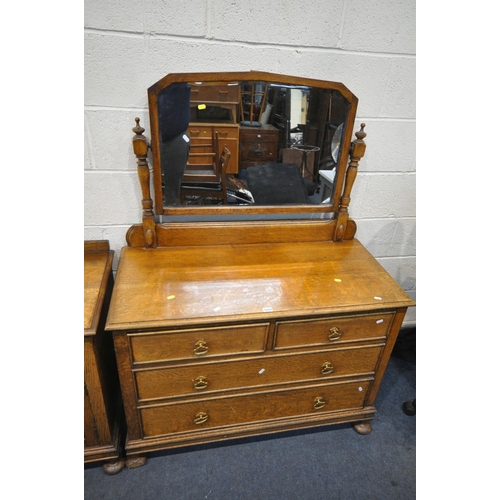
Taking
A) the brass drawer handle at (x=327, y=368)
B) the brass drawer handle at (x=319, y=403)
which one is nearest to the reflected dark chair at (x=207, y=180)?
the brass drawer handle at (x=327, y=368)

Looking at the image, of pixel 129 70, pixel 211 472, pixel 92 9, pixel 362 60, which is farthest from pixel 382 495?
pixel 92 9

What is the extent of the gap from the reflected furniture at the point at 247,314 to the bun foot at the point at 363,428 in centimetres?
7

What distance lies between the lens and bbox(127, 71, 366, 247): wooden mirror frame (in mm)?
1200

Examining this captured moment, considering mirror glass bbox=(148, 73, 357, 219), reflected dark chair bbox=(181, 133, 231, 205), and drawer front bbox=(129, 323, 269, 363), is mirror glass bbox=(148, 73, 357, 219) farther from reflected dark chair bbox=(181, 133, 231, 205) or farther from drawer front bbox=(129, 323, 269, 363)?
drawer front bbox=(129, 323, 269, 363)

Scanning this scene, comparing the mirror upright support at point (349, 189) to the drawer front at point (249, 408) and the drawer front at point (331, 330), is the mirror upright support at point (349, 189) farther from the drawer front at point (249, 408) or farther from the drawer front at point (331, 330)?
the drawer front at point (249, 408)

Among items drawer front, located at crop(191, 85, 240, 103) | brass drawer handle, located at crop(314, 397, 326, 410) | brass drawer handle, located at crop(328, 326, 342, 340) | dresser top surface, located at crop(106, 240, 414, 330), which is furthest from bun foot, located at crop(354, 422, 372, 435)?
drawer front, located at crop(191, 85, 240, 103)

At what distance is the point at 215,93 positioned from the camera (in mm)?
1221

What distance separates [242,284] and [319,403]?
673mm

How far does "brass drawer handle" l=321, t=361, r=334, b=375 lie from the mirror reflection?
2.26 ft

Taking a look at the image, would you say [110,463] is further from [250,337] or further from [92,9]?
[92,9]

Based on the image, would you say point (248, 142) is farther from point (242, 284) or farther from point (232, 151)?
point (242, 284)

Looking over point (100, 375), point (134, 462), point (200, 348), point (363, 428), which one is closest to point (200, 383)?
point (200, 348)

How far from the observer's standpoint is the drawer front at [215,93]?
121cm

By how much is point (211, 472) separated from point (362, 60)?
1799 mm
